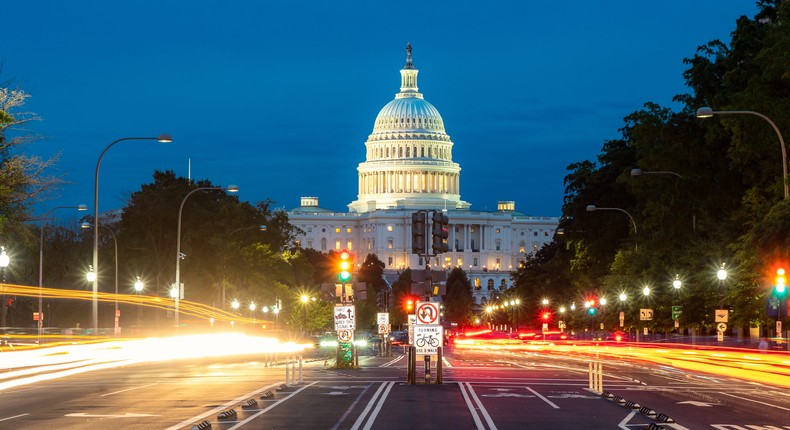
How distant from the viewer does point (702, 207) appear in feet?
242

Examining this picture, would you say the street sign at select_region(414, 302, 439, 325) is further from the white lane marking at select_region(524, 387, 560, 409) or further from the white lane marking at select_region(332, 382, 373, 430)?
the white lane marking at select_region(524, 387, 560, 409)

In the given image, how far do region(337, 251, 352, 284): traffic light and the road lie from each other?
3.01 metres

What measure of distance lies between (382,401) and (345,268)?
12.7 meters

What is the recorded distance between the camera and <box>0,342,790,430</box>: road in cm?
2356

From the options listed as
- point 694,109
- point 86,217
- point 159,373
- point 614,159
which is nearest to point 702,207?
point 694,109

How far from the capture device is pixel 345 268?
41.5m

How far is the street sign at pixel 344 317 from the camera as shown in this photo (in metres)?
42.3

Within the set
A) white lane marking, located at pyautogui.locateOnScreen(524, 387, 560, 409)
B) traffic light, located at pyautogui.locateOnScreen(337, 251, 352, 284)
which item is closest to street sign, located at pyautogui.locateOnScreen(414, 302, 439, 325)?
white lane marking, located at pyautogui.locateOnScreen(524, 387, 560, 409)

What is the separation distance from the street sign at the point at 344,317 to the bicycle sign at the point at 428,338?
800 centimetres

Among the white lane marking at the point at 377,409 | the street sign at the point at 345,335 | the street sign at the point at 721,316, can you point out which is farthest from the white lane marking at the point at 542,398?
the street sign at the point at 721,316

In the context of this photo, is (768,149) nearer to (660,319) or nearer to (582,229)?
(660,319)

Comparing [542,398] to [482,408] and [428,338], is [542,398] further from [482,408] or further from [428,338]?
[428,338]

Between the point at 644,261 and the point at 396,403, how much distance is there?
5961 cm

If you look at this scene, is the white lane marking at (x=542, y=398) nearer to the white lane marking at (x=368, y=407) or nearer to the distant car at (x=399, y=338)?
the white lane marking at (x=368, y=407)
